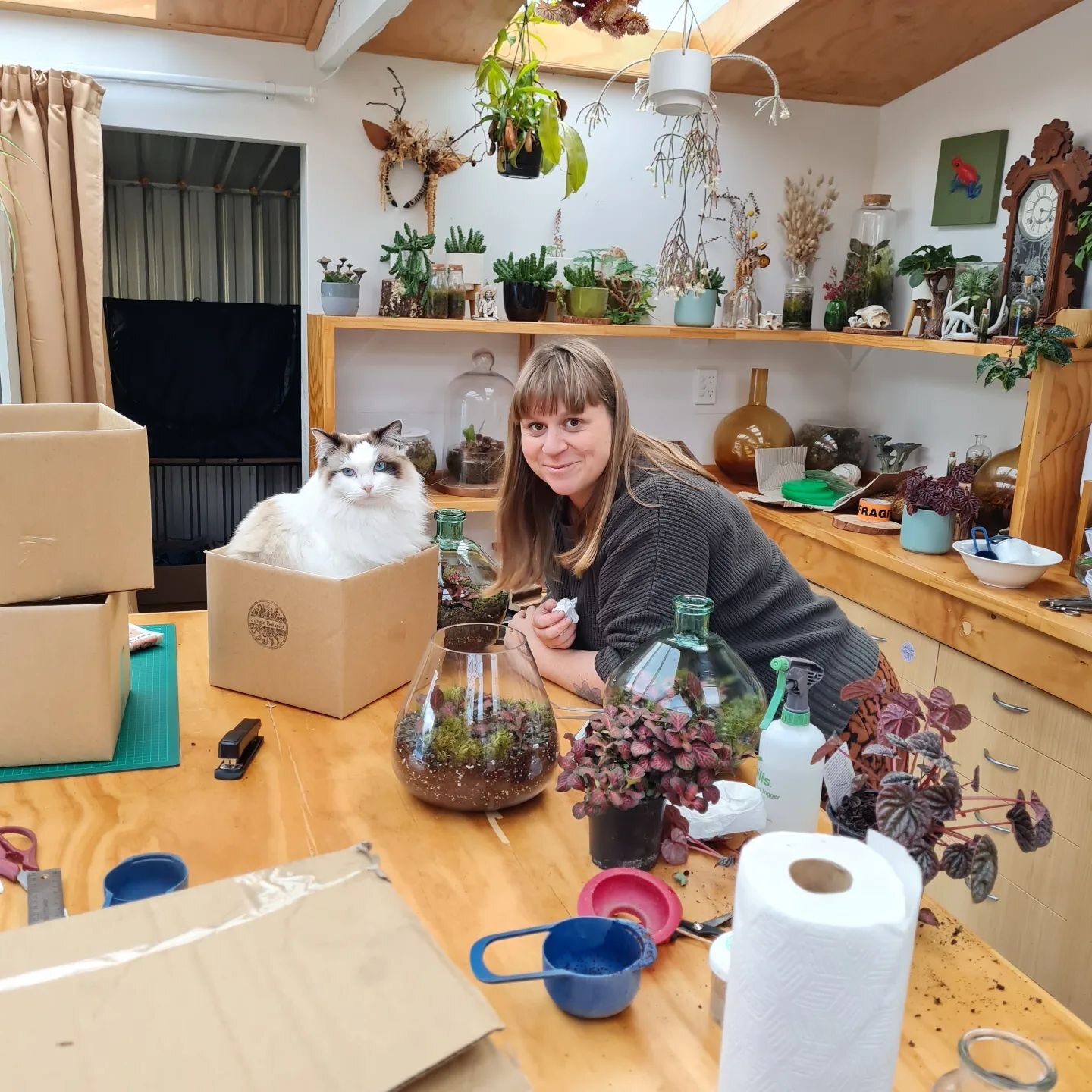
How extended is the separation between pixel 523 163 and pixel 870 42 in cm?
119

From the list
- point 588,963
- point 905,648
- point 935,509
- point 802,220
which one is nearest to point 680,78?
point 935,509

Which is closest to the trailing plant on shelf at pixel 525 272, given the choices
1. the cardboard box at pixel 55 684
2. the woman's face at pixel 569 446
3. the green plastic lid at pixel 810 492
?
the green plastic lid at pixel 810 492

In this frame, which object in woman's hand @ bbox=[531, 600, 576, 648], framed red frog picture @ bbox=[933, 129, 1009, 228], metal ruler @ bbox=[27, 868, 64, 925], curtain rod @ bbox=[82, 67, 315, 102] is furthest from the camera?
framed red frog picture @ bbox=[933, 129, 1009, 228]

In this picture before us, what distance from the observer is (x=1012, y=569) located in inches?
87.7

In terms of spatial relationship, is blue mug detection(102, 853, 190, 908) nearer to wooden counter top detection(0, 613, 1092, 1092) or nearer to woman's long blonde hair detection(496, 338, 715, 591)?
wooden counter top detection(0, 613, 1092, 1092)

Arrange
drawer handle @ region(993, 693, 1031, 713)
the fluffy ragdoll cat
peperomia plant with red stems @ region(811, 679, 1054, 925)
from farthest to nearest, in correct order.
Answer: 1. drawer handle @ region(993, 693, 1031, 713)
2. the fluffy ragdoll cat
3. peperomia plant with red stems @ region(811, 679, 1054, 925)

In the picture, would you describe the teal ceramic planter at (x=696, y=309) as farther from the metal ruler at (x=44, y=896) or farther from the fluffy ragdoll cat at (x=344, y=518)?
the metal ruler at (x=44, y=896)

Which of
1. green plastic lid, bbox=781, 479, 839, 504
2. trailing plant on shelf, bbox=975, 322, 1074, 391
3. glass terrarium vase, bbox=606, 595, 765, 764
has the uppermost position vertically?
trailing plant on shelf, bbox=975, 322, 1074, 391

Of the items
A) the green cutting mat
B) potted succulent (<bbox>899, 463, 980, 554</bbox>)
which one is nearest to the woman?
the green cutting mat

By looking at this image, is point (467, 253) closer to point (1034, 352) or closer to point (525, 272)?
point (525, 272)

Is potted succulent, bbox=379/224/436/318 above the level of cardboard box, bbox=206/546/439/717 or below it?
above

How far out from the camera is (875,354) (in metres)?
3.41

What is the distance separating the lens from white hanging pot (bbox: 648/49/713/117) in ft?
6.48

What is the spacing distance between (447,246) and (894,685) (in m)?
1.84
